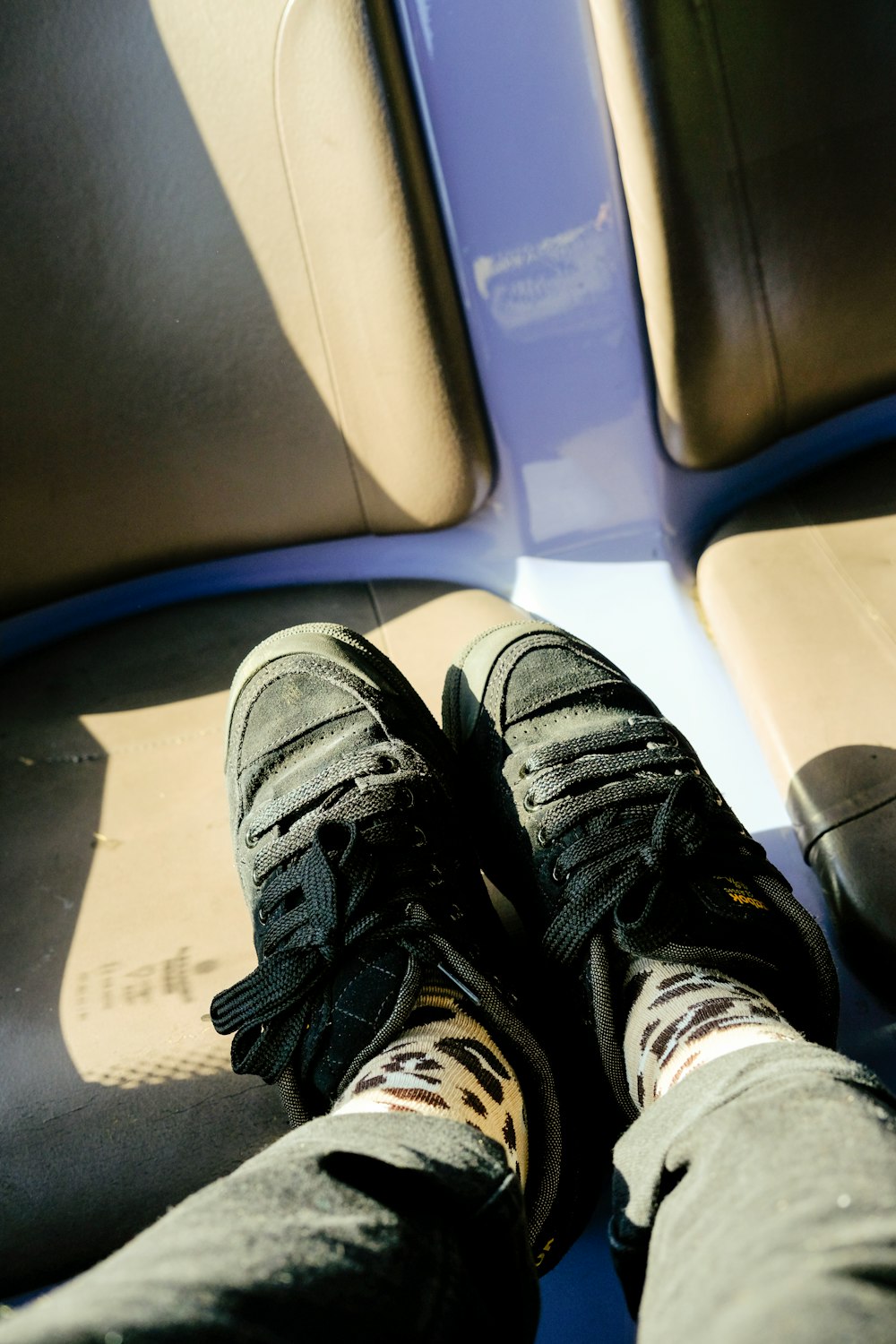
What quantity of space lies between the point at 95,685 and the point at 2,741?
92 mm

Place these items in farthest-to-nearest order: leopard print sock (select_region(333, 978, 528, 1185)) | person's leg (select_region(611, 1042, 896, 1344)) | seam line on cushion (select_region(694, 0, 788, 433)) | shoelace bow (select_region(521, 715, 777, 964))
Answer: seam line on cushion (select_region(694, 0, 788, 433)) < shoelace bow (select_region(521, 715, 777, 964)) < leopard print sock (select_region(333, 978, 528, 1185)) < person's leg (select_region(611, 1042, 896, 1344))

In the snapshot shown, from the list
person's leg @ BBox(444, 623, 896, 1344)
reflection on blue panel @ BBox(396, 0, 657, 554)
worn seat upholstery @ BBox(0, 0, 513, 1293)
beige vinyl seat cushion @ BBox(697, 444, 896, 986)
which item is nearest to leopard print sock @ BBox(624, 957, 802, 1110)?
person's leg @ BBox(444, 623, 896, 1344)

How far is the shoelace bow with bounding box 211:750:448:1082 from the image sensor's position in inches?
25.4

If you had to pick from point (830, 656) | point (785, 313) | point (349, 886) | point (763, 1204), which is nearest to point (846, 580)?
point (830, 656)

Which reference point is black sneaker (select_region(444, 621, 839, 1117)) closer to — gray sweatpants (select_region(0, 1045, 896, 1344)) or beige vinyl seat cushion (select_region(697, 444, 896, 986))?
beige vinyl seat cushion (select_region(697, 444, 896, 986))

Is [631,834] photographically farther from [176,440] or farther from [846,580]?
[176,440]

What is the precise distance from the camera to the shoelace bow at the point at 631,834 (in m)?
0.68

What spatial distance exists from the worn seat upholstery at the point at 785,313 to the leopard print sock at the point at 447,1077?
258 mm

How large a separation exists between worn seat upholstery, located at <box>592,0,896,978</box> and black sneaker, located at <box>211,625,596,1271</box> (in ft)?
0.83

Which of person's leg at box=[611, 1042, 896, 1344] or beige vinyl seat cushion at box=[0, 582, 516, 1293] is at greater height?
person's leg at box=[611, 1042, 896, 1344]

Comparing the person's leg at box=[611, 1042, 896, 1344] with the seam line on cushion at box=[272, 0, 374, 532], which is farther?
the seam line on cushion at box=[272, 0, 374, 532]

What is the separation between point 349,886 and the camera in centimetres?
70

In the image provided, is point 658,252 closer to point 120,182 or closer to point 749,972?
point 120,182

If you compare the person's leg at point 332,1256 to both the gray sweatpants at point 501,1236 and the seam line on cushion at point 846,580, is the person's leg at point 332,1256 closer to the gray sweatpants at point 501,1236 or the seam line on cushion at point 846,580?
the gray sweatpants at point 501,1236
